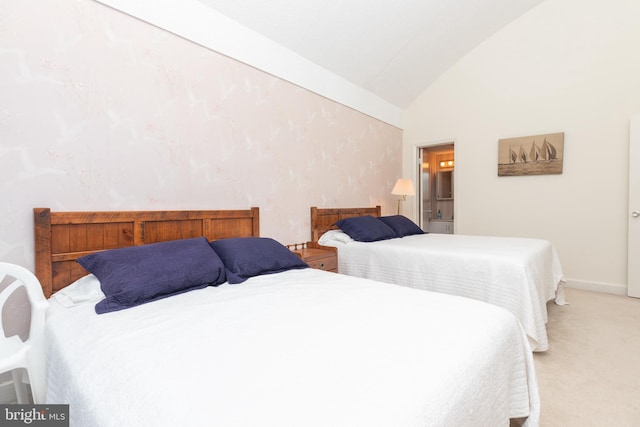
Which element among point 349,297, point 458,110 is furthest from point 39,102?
point 458,110

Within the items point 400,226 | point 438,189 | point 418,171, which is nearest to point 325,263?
point 400,226

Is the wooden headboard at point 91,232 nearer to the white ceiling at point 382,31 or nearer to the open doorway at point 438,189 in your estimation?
the white ceiling at point 382,31

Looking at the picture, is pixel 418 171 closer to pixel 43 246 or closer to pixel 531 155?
pixel 531 155

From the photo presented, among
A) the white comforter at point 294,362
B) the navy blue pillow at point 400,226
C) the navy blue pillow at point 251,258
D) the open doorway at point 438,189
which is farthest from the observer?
the open doorway at point 438,189

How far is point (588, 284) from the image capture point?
3.64 metres

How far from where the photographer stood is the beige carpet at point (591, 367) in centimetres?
155

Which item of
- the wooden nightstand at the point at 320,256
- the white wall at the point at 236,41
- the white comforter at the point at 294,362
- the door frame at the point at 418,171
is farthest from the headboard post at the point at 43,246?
the door frame at the point at 418,171

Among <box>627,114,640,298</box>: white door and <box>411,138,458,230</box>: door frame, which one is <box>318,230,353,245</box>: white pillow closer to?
<box>411,138,458,230</box>: door frame

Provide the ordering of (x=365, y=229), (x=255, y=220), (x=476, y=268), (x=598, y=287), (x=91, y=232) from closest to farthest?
(x=91, y=232), (x=476, y=268), (x=255, y=220), (x=365, y=229), (x=598, y=287)

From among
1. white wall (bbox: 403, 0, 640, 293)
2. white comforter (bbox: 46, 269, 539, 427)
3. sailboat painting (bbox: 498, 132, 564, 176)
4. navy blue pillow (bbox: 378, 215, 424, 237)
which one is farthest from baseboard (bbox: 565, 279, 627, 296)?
white comforter (bbox: 46, 269, 539, 427)

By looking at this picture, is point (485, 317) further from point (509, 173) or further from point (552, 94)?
point (552, 94)

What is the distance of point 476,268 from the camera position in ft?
7.71

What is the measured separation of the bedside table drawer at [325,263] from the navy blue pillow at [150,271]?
975mm

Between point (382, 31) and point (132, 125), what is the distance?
109 inches
